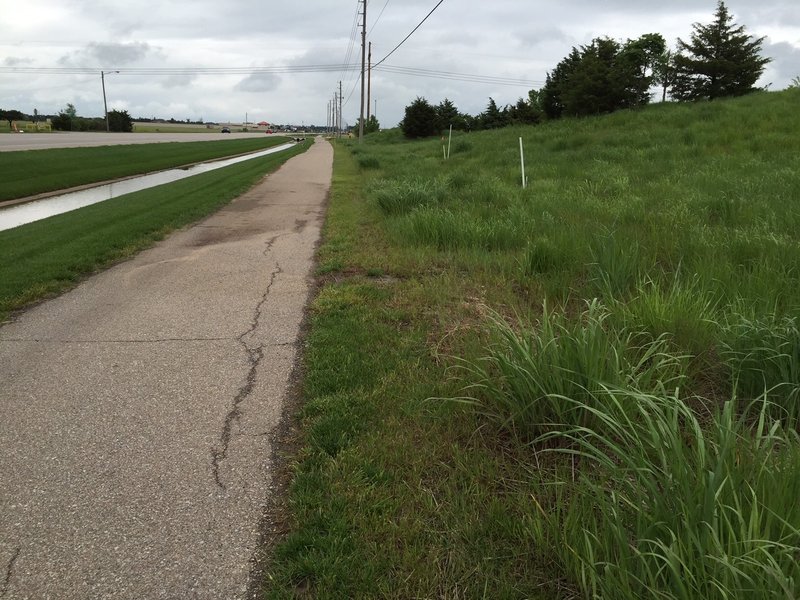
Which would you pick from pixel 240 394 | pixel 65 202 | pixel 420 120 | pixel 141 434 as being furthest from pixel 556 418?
pixel 420 120

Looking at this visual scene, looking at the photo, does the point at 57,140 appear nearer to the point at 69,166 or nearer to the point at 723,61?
the point at 69,166

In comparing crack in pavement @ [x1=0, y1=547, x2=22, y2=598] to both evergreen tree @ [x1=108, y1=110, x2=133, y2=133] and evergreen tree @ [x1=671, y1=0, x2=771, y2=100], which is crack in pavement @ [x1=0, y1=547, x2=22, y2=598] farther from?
evergreen tree @ [x1=108, y1=110, x2=133, y2=133]

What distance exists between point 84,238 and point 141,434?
686 cm

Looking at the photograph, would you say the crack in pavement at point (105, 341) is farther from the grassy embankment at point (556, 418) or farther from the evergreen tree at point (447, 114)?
the evergreen tree at point (447, 114)

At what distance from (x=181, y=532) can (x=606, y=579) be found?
5.86 ft

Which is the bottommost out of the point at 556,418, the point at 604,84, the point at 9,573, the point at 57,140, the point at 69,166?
→ the point at 9,573

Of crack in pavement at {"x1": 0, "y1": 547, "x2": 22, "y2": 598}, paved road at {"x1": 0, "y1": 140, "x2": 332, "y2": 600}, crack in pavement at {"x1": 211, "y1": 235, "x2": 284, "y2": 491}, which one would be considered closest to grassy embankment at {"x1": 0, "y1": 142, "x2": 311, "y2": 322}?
paved road at {"x1": 0, "y1": 140, "x2": 332, "y2": 600}

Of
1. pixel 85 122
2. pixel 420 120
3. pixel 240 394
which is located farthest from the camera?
pixel 85 122

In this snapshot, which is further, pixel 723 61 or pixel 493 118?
pixel 493 118

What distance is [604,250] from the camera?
530cm

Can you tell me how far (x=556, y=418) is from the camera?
302 cm

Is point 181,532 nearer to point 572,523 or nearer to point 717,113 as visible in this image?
point 572,523

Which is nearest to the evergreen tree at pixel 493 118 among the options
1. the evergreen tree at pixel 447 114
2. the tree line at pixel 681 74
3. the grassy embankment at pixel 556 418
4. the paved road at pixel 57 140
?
the evergreen tree at pixel 447 114

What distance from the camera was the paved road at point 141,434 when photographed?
228 centimetres
